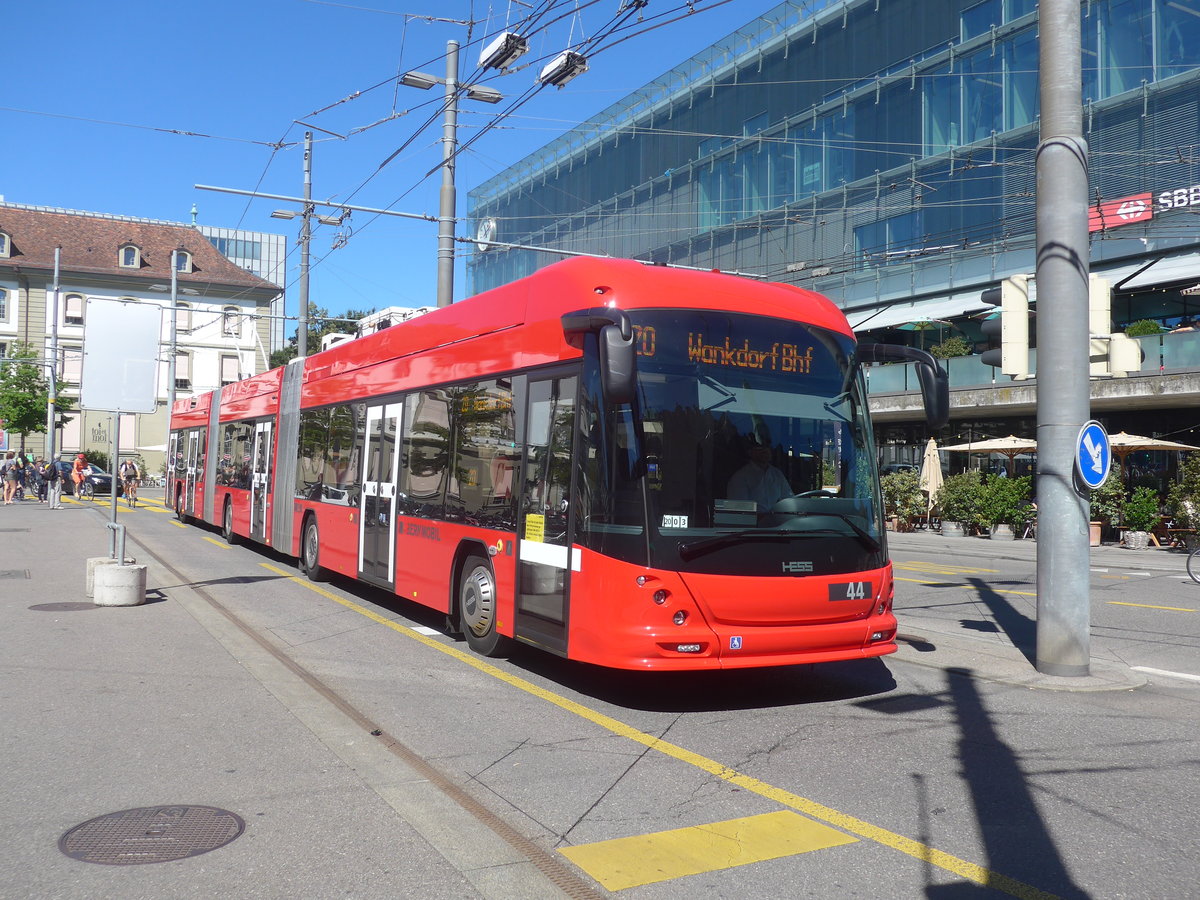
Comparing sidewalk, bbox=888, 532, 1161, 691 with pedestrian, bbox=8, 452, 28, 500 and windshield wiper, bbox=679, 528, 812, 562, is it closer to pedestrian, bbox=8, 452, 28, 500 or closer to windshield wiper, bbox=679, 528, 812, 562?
windshield wiper, bbox=679, 528, 812, 562

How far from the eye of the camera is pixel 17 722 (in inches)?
257

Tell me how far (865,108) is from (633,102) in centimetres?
1269

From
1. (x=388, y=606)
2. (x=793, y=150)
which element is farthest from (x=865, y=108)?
(x=388, y=606)

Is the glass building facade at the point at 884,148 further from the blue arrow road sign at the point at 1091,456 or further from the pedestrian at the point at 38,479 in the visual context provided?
the pedestrian at the point at 38,479

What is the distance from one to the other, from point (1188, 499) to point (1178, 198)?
900 cm

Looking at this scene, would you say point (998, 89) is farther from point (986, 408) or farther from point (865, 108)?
point (986, 408)

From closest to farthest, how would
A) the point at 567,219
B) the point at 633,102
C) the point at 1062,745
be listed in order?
the point at 1062,745, the point at 633,102, the point at 567,219

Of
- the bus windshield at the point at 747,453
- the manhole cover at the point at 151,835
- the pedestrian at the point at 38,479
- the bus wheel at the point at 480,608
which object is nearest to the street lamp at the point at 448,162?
the bus wheel at the point at 480,608

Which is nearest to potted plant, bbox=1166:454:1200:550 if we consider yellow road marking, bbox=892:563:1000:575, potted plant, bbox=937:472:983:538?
potted plant, bbox=937:472:983:538

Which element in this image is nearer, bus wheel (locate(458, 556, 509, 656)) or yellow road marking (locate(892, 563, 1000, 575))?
bus wheel (locate(458, 556, 509, 656))

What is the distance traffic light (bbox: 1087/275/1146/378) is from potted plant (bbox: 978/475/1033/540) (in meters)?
19.5

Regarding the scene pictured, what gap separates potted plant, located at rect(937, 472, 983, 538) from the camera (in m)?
28.3

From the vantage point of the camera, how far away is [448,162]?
18.2 metres

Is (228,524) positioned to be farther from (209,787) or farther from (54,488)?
(54,488)
